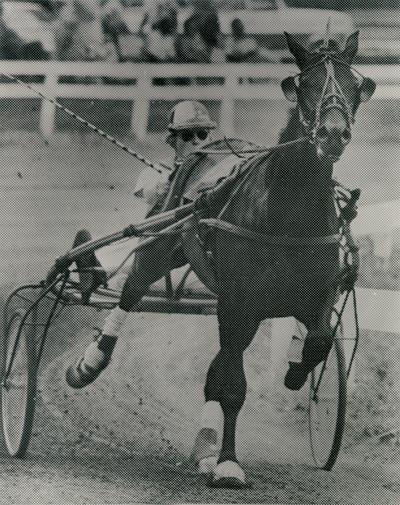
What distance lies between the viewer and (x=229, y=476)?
149 inches

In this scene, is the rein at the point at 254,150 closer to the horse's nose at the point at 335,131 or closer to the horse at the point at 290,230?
the horse at the point at 290,230

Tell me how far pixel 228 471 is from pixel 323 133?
1.39 meters

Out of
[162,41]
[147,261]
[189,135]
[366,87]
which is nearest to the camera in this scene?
[366,87]

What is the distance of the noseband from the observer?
10.6ft

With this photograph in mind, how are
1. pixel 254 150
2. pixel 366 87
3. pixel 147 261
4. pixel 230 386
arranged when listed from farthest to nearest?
pixel 147 261 < pixel 230 386 < pixel 254 150 < pixel 366 87

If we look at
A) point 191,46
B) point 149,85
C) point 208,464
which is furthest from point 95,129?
point 208,464

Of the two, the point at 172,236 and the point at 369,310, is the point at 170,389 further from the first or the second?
the point at 369,310

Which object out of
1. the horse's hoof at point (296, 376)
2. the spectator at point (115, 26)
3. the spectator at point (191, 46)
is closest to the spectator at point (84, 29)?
the spectator at point (115, 26)

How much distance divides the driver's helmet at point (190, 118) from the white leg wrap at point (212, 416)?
1119mm

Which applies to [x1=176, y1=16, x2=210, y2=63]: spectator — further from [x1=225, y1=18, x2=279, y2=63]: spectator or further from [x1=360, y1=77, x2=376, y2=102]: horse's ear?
[x1=360, y1=77, x2=376, y2=102]: horse's ear

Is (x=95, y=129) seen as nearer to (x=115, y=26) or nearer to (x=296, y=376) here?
(x=115, y=26)

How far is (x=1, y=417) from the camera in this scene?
13.6ft

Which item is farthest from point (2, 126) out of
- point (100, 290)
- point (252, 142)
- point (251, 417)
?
point (251, 417)

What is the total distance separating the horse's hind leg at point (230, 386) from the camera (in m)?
3.64
